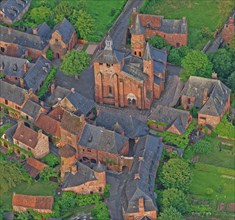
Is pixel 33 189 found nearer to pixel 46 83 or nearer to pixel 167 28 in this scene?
pixel 46 83

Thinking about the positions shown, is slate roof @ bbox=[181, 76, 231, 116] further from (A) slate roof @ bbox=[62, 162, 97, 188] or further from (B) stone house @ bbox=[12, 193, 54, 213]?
(B) stone house @ bbox=[12, 193, 54, 213]

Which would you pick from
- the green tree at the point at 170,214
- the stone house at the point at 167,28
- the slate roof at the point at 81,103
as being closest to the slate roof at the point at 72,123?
the slate roof at the point at 81,103

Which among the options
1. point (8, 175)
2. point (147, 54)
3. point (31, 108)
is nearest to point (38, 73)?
point (31, 108)

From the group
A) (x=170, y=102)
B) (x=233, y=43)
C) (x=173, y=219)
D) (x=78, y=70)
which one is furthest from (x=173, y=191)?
(x=233, y=43)

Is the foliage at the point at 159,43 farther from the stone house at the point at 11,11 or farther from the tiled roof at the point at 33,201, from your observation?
the tiled roof at the point at 33,201

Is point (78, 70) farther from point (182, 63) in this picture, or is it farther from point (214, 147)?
point (214, 147)

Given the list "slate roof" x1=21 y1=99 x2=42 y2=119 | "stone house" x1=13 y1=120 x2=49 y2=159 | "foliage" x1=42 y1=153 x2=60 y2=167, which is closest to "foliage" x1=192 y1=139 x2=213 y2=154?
"foliage" x1=42 y1=153 x2=60 y2=167
